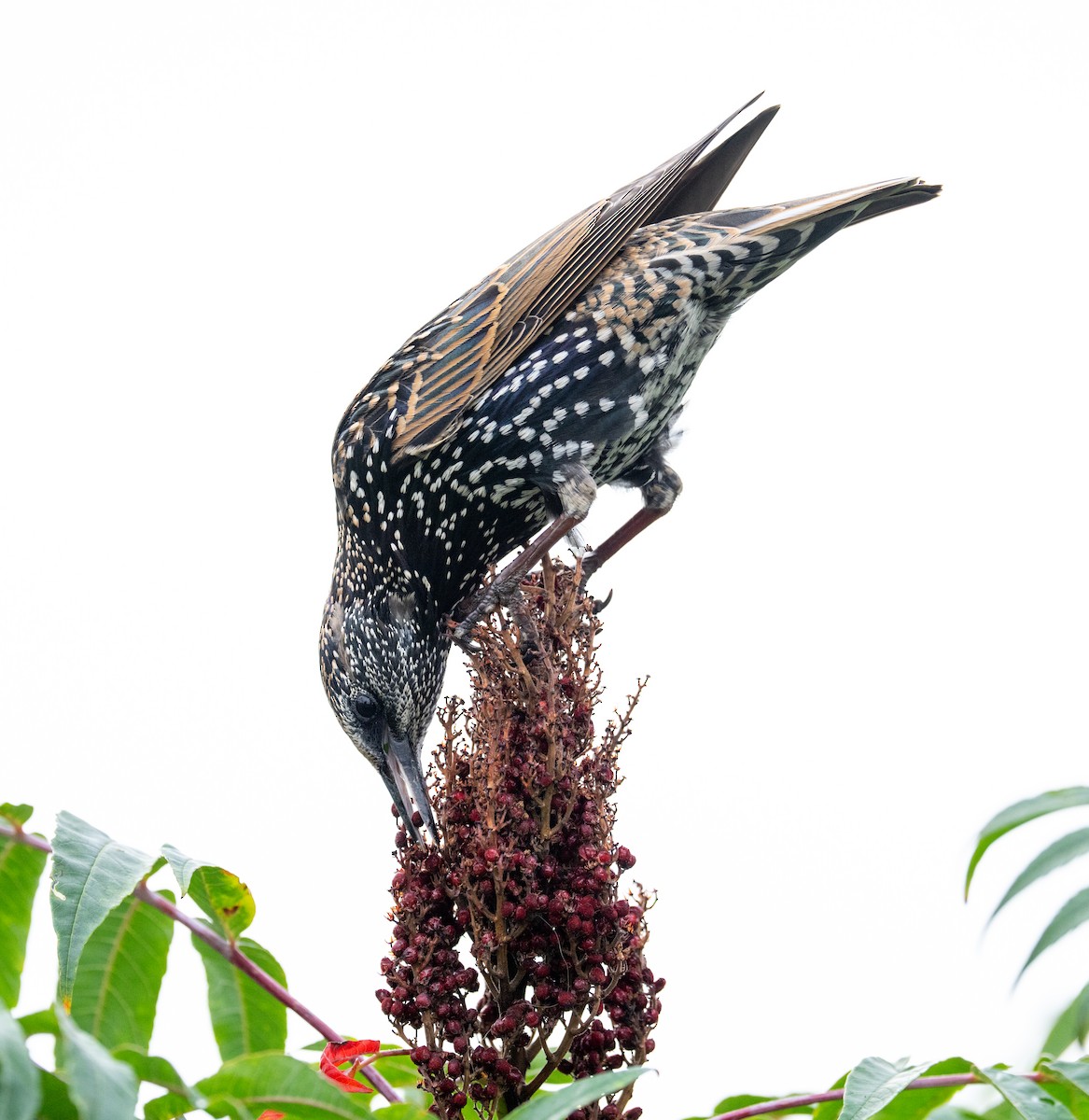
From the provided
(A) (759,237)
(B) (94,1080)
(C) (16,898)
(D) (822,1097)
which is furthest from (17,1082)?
(A) (759,237)

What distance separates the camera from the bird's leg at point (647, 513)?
8.32 ft

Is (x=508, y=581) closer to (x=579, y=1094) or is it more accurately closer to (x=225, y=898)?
(x=225, y=898)

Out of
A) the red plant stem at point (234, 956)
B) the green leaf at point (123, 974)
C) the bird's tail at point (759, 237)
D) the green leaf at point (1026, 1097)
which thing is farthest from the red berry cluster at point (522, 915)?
the bird's tail at point (759, 237)

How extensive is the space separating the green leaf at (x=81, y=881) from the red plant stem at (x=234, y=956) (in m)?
0.12

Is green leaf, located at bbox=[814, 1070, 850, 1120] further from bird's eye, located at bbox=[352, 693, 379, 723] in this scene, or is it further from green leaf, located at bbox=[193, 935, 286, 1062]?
bird's eye, located at bbox=[352, 693, 379, 723]

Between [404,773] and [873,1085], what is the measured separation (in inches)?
51.8

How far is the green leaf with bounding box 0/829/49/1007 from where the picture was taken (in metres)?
1.62

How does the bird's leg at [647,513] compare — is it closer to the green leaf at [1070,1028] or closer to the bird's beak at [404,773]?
the bird's beak at [404,773]

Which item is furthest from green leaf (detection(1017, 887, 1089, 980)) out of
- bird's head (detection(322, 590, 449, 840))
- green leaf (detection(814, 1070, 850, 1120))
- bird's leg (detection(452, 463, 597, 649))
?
bird's head (detection(322, 590, 449, 840))

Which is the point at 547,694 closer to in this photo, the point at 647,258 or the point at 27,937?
the point at 27,937

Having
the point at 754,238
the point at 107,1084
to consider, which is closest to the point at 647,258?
the point at 754,238

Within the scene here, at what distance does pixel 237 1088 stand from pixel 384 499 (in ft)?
4.71

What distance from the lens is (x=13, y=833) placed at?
1713mm

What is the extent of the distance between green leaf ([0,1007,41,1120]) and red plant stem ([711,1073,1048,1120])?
85 centimetres
